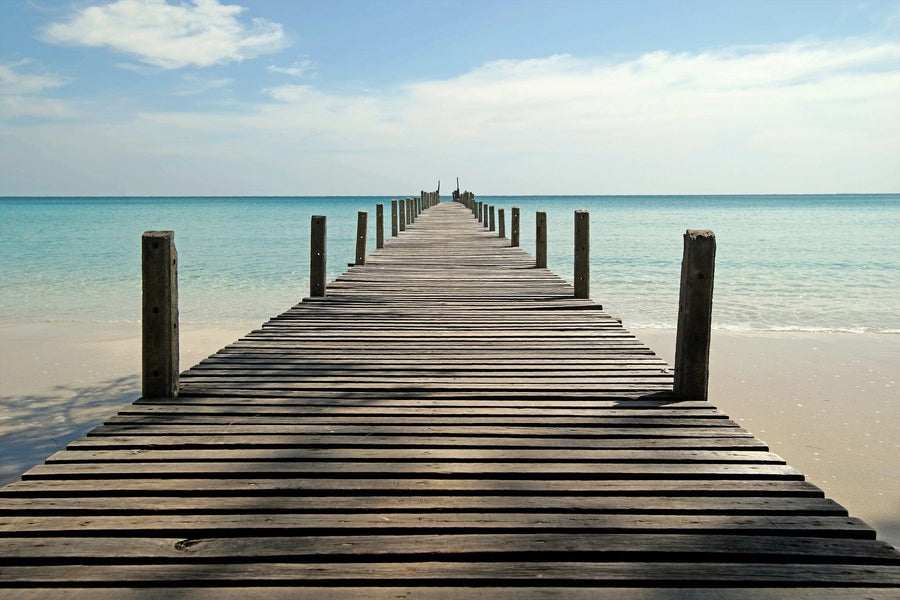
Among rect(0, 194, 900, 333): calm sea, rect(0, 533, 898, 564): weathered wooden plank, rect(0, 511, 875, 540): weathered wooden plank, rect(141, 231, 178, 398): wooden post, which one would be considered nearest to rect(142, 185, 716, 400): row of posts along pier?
rect(141, 231, 178, 398): wooden post

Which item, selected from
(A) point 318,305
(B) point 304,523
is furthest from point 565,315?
(B) point 304,523

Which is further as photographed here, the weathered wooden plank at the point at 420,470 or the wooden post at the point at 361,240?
the wooden post at the point at 361,240

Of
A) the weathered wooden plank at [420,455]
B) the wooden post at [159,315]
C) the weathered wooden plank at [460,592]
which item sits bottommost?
the weathered wooden plank at [460,592]

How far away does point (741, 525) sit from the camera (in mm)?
2531

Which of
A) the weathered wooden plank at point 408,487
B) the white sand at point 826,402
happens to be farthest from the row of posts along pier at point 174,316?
the white sand at point 826,402

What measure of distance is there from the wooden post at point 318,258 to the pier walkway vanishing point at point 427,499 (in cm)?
323

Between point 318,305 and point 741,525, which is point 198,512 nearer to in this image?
point 741,525

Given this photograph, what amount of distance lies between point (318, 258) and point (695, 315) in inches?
195

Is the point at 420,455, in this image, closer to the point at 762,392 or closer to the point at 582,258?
the point at 582,258

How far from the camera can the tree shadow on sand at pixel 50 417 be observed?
22.1 ft

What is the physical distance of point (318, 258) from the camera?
8.02 m

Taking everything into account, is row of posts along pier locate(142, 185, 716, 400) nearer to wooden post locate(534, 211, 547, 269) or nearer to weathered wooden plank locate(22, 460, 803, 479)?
weathered wooden plank locate(22, 460, 803, 479)

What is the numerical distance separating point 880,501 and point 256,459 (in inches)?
204

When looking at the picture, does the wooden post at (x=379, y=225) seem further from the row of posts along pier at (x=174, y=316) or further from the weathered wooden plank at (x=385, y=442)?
the weathered wooden plank at (x=385, y=442)
